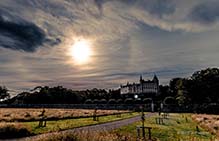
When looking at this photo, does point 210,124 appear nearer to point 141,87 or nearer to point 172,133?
point 172,133

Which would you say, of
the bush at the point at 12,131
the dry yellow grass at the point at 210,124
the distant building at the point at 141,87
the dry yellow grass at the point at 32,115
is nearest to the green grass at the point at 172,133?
the dry yellow grass at the point at 210,124

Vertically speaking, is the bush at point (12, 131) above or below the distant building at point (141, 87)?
below

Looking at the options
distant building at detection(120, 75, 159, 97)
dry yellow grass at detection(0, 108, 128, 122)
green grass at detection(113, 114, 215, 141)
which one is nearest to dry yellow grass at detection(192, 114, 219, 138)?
green grass at detection(113, 114, 215, 141)

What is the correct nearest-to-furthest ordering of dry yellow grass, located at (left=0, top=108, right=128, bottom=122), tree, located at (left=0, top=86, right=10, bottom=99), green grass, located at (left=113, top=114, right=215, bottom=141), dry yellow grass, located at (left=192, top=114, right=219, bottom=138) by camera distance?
green grass, located at (left=113, top=114, right=215, bottom=141) < dry yellow grass, located at (left=192, top=114, right=219, bottom=138) < dry yellow grass, located at (left=0, top=108, right=128, bottom=122) < tree, located at (left=0, top=86, right=10, bottom=99)

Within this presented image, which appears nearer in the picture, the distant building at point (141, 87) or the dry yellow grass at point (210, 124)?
the dry yellow grass at point (210, 124)

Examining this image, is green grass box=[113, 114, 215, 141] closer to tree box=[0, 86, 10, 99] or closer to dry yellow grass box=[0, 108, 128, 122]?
dry yellow grass box=[0, 108, 128, 122]

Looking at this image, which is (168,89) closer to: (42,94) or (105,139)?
(42,94)

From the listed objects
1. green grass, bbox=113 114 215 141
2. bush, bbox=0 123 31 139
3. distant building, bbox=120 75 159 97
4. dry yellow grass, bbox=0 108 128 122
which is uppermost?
distant building, bbox=120 75 159 97

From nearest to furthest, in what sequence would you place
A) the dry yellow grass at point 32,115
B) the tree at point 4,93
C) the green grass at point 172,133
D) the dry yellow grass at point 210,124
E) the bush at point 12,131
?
the green grass at point 172,133, the bush at point 12,131, the dry yellow grass at point 210,124, the dry yellow grass at point 32,115, the tree at point 4,93

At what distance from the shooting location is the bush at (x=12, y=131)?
916 inches

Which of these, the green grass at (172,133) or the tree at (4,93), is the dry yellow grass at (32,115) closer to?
the green grass at (172,133)

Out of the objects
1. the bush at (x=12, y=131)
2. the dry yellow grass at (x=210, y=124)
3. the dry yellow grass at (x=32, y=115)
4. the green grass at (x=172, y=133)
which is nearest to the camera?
the green grass at (x=172, y=133)

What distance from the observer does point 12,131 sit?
23766 millimetres

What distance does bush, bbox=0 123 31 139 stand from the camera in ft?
76.3
